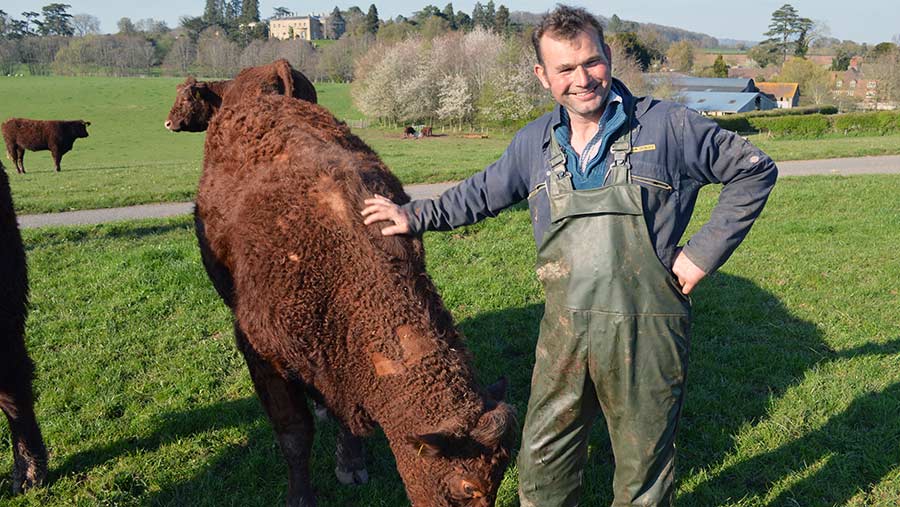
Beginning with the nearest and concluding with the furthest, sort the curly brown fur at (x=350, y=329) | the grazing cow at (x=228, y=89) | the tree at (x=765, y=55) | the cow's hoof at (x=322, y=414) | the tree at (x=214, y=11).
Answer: the curly brown fur at (x=350, y=329)
the cow's hoof at (x=322, y=414)
the grazing cow at (x=228, y=89)
the tree at (x=765, y=55)
the tree at (x=214, y=11)

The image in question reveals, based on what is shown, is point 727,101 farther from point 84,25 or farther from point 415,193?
point 84,25

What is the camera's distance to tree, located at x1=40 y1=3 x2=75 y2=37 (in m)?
127

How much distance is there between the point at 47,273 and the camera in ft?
29.6

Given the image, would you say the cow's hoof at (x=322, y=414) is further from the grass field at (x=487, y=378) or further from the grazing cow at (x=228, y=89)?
the grazing cow at (x=228, y=89)

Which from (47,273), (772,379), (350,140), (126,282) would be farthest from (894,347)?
(47,273)

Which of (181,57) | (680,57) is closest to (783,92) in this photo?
(680,57)

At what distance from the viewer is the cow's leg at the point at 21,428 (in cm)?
431

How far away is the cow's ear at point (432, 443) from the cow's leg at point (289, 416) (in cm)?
113

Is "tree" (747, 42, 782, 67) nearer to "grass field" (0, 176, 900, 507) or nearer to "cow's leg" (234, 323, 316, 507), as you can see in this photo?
"grass field" (0, 176, 900, 507)

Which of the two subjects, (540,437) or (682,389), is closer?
(682,389)

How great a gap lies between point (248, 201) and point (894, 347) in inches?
248

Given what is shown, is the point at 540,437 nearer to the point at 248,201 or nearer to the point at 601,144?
the point at 601,144

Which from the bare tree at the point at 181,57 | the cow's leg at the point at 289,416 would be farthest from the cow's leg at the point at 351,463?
the bare tree at the point at 181,57

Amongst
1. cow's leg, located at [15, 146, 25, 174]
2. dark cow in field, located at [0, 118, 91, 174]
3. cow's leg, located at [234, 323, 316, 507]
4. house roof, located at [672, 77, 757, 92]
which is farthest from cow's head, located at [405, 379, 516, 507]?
house roof, located at [672, 77, 757, 92]
